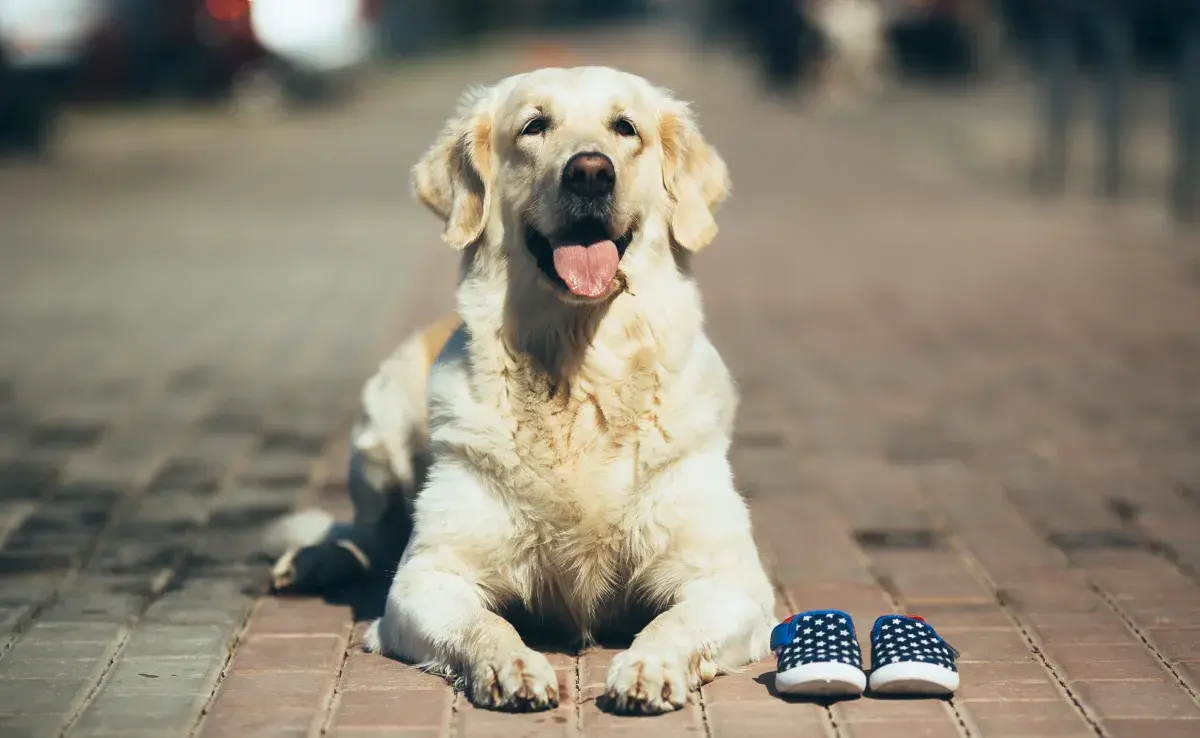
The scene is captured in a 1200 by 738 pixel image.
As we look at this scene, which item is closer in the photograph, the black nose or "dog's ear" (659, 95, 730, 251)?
the black nose

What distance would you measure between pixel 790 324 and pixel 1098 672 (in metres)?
5.59

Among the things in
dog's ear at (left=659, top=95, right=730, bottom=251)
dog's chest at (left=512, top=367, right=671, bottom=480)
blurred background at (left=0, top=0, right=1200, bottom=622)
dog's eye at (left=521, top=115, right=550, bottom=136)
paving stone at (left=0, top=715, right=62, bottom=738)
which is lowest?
blurred background at (left=0, top=0, right=1200, bottom=622)

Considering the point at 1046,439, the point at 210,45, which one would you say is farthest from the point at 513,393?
the point at 210,45

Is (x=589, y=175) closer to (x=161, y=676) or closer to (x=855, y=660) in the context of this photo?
(x=855, y=660)

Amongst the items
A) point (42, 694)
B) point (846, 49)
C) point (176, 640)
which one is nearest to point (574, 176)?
point (176, 640)

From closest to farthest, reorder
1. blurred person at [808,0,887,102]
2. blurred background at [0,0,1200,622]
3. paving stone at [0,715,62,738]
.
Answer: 1. paving stone at [0,715,62,738]
2. blurred background at [0,0,1200,622]
3. blurred person at [808,0,887,102]

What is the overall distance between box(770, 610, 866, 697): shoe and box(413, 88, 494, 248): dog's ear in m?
1.39

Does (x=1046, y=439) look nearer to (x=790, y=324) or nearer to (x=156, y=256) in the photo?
(x=790, y=324)

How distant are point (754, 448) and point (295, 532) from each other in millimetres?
2255

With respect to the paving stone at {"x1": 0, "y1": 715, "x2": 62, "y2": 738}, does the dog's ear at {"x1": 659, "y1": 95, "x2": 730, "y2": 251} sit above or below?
above

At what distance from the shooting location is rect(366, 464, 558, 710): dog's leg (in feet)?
12.3

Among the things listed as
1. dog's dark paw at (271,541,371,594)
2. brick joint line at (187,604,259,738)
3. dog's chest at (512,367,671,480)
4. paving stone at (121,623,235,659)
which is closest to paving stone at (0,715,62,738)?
brick joint line at (187,604,259,738)

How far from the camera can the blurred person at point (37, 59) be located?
19.1 meters

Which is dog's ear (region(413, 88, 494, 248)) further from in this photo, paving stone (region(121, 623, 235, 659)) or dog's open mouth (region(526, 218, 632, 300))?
paving stone (region(121, 623, 235, 659))
